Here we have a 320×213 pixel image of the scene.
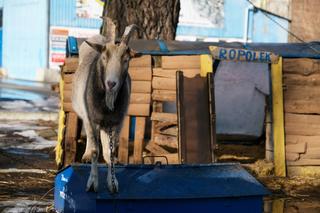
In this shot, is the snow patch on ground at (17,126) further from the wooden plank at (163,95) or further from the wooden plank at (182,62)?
the wooden plank at (182,62)

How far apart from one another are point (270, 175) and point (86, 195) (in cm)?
440

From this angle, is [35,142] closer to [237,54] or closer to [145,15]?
[145,15]

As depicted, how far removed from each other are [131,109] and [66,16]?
19.3 metres

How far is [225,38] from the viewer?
29688 mm

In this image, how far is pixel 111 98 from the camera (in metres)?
5.70

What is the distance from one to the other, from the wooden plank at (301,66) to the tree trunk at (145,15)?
250 centimetres

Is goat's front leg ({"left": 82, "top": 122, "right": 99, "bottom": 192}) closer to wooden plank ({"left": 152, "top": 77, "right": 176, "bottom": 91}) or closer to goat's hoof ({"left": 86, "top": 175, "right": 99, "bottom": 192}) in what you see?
goat's hoof ({"left": 86, "top": 175, "right": 99, "bottom": 192})

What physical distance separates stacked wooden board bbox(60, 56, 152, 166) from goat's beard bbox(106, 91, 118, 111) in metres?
3.51

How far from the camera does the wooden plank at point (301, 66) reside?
980cm

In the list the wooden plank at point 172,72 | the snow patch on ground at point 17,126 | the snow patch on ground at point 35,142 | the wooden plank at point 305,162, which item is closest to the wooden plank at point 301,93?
the wooden plank at point 305,162

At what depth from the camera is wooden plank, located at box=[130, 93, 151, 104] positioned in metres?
9.41

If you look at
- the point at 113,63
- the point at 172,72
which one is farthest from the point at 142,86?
the point at 113,63

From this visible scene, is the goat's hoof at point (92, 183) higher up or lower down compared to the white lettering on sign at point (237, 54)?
lower down

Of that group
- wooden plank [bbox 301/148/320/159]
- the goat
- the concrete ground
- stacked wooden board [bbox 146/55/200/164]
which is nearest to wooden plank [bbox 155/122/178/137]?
stacked wooden board [bbox 146/55/200/164]
